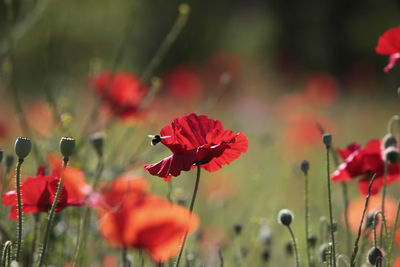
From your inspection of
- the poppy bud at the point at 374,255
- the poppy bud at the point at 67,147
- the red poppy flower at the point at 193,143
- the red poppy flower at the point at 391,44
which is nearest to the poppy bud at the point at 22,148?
the poppy bud at the point at 67,147

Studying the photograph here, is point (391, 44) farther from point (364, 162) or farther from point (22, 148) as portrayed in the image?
point (22, 148)

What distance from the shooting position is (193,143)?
81 cm

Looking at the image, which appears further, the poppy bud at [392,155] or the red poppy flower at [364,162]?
the red poppy flower at [364,162]

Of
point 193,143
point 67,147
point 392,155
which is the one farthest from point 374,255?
point 67,147

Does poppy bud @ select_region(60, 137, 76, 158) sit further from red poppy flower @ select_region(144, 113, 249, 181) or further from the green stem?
the green stem

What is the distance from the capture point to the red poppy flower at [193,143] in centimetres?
76

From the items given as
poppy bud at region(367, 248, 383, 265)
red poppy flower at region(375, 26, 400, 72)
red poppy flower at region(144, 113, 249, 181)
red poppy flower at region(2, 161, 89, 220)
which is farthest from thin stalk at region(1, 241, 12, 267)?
red poppy flower at region(375, 26, 400, 72)

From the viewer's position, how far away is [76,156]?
1.43 m

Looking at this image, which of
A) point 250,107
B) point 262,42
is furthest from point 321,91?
point 262,42

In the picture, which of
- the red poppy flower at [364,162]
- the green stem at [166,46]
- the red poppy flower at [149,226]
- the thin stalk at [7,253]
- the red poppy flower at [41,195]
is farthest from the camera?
the green stem at [166,46]

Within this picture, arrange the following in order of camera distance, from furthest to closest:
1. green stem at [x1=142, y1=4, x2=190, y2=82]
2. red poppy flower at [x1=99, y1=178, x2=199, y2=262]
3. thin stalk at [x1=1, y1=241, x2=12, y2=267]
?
green stem at [x1=142, y1=4, x2=190, y2=82] < thin stalk at [x1=1, y1=241, x2=12, y2=267] < red poppy flower at [x1=99, y1=178, x2=199, y2=262]

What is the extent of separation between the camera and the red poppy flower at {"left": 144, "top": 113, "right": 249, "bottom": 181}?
0.76m

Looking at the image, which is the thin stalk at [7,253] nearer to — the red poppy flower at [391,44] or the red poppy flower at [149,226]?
the red poppy flower at [149,226]

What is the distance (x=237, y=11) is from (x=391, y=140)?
1136 centimetres
